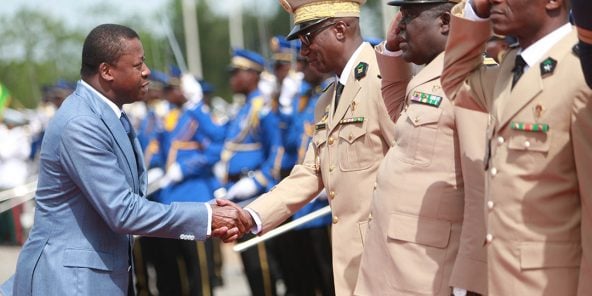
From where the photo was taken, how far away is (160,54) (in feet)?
85.6

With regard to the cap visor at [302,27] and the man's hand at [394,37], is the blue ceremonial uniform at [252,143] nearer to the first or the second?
the cap visor at [302,27]

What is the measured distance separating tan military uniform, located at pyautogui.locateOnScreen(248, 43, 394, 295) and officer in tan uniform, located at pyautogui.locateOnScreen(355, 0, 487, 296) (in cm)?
39

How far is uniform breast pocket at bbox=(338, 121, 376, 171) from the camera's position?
5410mm

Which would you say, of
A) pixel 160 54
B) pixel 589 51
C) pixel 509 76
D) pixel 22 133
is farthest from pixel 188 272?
pixel 160 54

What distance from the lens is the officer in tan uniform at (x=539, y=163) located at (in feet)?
12.5

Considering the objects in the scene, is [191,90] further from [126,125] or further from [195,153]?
[126,125]

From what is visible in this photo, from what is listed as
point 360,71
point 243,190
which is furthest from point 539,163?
point 243,190

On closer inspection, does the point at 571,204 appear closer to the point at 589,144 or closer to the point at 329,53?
the point at 589,144

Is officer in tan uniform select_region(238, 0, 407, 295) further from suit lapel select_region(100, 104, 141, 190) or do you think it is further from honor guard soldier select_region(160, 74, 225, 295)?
honor guard soldier select_region(160, 74, 225, 295)

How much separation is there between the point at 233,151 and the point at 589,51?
7466mm

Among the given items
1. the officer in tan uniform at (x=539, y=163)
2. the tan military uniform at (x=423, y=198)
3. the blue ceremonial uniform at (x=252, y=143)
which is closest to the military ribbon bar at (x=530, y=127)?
the officer in tan uniform at (x=539, y=163)

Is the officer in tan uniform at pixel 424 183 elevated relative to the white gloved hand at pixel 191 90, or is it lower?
elevated

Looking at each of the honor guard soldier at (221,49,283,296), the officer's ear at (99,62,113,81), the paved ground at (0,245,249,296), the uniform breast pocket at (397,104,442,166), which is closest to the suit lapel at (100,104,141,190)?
the officer's ear at (99,62,113,81)

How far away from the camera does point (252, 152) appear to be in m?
10.6
